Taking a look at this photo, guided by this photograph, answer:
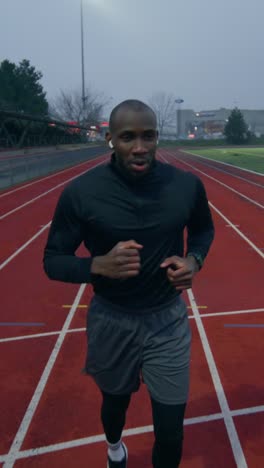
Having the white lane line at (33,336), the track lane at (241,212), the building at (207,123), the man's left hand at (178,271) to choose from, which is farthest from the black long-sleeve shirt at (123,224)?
the building at (207,123)

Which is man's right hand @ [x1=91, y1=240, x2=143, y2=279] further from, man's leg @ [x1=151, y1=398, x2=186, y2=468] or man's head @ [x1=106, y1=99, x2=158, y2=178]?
man's leg @ [x1=151, y1=398, x2=186, y2=468]

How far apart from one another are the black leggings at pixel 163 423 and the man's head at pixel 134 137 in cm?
116

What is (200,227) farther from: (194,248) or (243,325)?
(243,325)

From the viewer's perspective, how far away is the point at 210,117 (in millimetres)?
122438

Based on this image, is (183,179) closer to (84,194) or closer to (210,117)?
(84,194)

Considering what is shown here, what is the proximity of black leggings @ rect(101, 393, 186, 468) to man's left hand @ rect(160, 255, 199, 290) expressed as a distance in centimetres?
62

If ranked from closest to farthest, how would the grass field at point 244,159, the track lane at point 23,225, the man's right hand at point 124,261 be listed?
1. the man's right hand at point 124,261
2. the track lane at point 23,225
3. the grass field at point 244,159

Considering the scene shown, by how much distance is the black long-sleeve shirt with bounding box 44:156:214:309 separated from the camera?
217 centimetres

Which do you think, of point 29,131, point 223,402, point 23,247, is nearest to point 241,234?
point 23,247

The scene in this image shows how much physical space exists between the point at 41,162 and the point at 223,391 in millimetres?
23074

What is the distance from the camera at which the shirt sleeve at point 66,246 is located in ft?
7.13

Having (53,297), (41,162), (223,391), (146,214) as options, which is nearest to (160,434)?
(146,214)

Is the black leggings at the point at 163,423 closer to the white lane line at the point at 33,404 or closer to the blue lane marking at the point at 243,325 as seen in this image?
the white lane line at the point at 33,404

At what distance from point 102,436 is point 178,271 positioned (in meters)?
2.03
